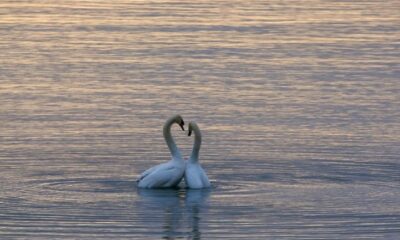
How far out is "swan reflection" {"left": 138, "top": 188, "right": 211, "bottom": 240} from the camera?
40.9ft

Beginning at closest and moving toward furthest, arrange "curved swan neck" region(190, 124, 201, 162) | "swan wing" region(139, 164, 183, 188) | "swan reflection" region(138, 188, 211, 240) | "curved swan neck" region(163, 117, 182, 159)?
"swan reflection" region(138, 188, 211, 240) → "swan wing" region(139, 164, 183, 188) → "curved swan neck" region(190, 124, 201, 162) → "curved swan neck" region(163, 117, 182, 159)

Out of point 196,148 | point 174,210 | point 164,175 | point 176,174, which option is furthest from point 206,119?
point 174,210

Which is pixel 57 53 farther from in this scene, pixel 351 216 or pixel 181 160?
pixel 351 216

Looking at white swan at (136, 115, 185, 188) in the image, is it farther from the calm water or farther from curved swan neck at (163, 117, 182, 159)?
the calm water

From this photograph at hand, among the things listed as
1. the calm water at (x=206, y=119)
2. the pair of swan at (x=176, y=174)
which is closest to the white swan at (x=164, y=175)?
the pair of swan at (x=176, y=174)

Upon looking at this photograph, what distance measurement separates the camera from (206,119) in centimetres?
1839

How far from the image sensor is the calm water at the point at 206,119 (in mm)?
13078

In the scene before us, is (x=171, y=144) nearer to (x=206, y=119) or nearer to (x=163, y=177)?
(x=163, y=177)

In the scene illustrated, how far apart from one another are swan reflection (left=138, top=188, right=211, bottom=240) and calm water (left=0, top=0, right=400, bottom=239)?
23 mm

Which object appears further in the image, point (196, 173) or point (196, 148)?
point (196, 148)

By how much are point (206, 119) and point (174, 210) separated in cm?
500

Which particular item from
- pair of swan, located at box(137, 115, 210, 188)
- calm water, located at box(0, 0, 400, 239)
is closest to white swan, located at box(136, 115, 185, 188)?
pair of swan, located at box(137, 115, 210, 188)

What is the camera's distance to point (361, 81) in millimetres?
21344

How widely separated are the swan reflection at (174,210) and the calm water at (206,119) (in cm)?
2
